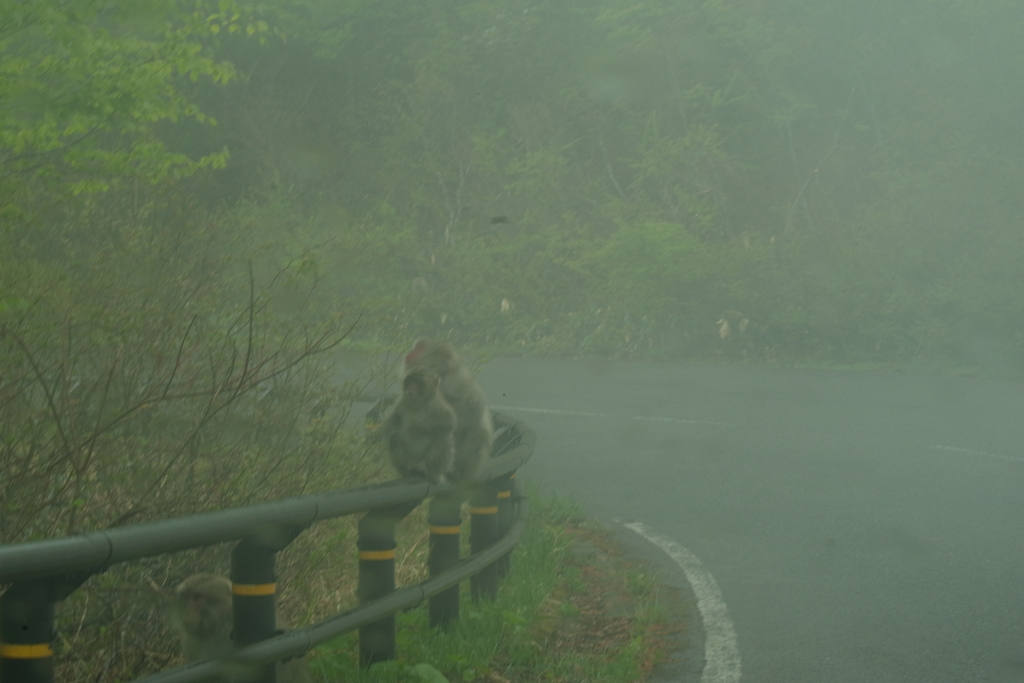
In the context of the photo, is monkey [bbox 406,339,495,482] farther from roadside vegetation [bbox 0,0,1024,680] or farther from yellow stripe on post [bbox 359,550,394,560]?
roadside vegetation [bbox 0,0,1024,680]

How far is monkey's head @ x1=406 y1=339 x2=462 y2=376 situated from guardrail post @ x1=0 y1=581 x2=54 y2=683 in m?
3.60

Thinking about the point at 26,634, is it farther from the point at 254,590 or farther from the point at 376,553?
the point at 376,553

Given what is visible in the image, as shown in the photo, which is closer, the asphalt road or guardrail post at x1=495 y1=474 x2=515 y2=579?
the asphalt road

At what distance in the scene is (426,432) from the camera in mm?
6207

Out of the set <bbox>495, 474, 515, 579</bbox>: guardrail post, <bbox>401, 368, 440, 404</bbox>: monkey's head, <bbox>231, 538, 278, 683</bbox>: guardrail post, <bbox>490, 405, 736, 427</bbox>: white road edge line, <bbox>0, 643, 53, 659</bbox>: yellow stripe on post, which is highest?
<bbox>401, 368, 440, 404</bbox>: monkey's head

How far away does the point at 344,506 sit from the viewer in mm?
4691

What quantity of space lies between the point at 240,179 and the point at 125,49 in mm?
31243

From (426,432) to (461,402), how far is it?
0.54 m

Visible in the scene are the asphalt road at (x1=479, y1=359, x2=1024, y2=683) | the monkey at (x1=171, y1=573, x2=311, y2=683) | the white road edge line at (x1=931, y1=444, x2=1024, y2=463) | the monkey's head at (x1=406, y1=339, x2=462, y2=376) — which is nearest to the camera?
the monkey at (x1=171, y1=573, x2=311, y2=683)

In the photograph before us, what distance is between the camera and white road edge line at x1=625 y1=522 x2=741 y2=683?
6547 millimetres

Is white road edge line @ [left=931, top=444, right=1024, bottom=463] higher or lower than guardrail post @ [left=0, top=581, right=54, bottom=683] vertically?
lower

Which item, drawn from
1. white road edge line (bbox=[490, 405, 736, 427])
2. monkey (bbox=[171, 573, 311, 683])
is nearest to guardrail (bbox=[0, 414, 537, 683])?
monkey (bbox=[171, 573, 311, 683])

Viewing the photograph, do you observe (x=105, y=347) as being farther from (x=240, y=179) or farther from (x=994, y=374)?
(x=240, y=179)

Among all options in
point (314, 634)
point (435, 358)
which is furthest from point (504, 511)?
point (314, 634)
